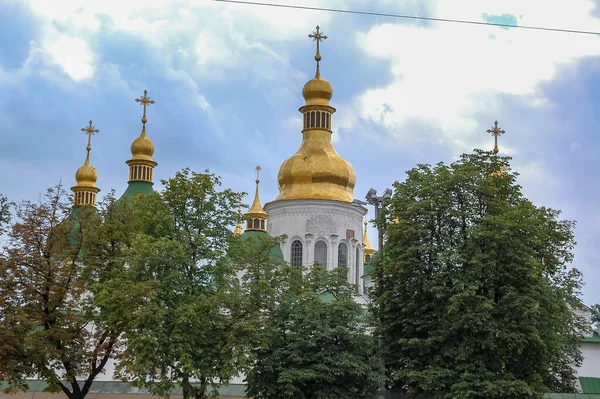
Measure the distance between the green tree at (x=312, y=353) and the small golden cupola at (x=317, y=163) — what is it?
2590 centimetres

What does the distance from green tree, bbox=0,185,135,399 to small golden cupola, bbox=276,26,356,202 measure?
26.4 metres

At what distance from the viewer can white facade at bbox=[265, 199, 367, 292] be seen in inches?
2489

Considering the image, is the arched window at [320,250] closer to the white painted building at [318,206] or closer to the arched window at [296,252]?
the white painted building at [318,206]

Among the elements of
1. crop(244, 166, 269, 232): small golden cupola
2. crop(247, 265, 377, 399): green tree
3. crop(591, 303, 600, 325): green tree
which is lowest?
crop(247, 265, 377, 399): green tree

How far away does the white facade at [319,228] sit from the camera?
63.2 metres

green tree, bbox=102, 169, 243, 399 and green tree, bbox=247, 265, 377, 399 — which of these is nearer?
green tree, bbox=102, 169, 243, 399

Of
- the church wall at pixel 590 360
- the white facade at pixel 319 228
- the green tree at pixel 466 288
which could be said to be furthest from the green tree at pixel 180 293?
the church wall at pixel 590 360

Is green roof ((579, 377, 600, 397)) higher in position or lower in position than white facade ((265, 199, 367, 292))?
lower

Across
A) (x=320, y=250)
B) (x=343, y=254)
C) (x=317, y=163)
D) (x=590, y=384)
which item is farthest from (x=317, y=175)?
(x=590, y=384)

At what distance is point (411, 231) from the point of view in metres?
36.4

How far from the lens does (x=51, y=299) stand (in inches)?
1438

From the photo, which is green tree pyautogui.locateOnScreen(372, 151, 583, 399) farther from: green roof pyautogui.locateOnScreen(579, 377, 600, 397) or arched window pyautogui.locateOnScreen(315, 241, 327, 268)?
arched window pyautogui.locateOnScreen(315, 241, 327, 268)

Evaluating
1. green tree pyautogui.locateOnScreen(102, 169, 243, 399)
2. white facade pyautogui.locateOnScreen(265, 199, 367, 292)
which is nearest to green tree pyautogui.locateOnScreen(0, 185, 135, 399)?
green tree pyautogui.locateOnScreen(102, 169, 243, 399)

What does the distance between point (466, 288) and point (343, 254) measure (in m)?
28.8
